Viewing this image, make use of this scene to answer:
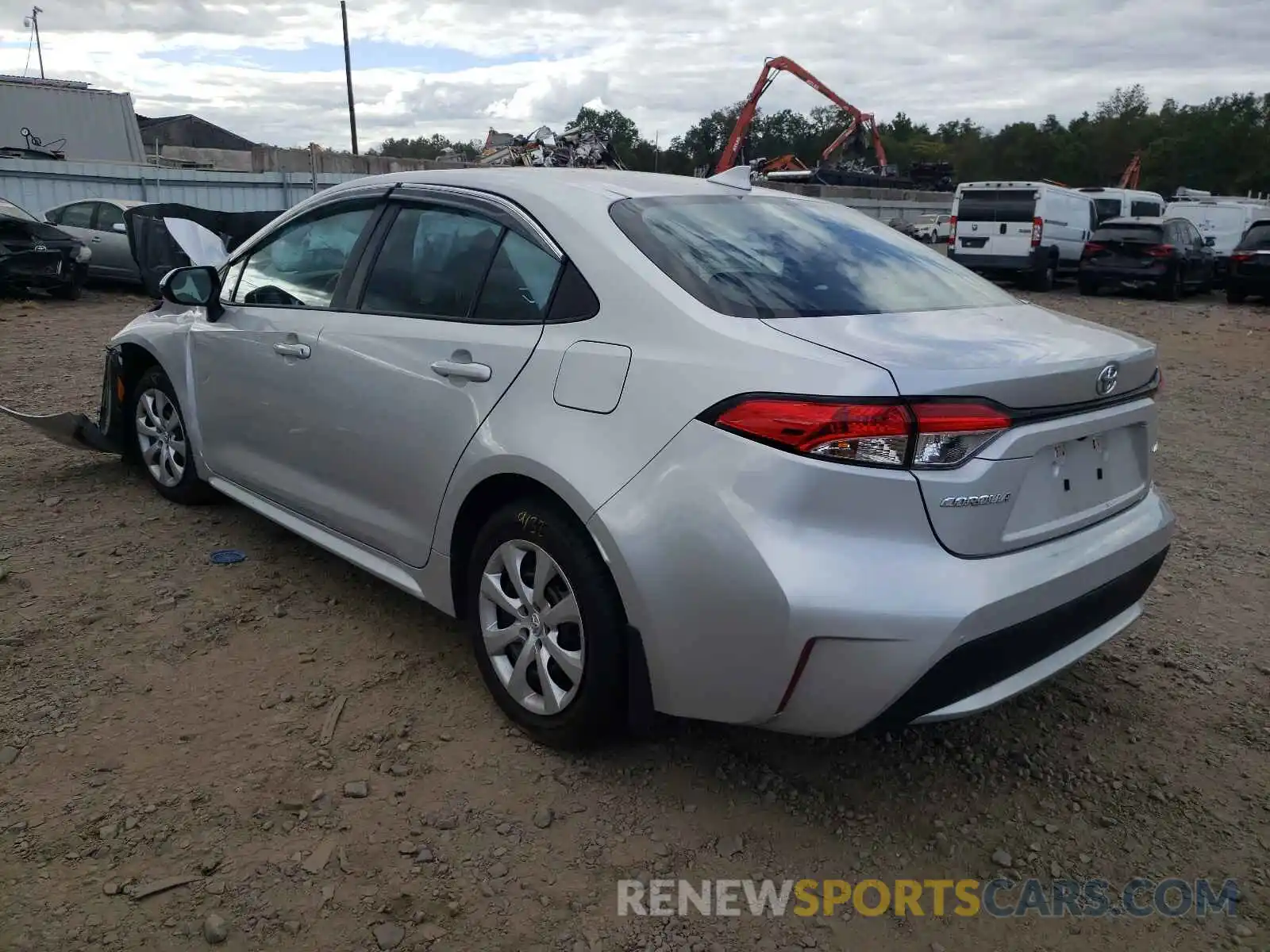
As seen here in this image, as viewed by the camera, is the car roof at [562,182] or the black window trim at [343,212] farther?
the black window trim at [343,212]

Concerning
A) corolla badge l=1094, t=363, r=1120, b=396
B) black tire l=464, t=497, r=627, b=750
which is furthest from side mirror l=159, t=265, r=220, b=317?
corolla badge l=1094, t=363, r=1120, b=396

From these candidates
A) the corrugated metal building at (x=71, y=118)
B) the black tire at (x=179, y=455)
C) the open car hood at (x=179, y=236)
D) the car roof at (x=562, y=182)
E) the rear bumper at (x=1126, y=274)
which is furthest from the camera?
the corrugated metal building at (x=71, y=118)

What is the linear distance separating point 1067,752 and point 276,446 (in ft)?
9.67

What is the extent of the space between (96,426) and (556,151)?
57.5 feet

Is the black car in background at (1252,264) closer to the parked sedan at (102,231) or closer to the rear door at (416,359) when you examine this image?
the rear door at (416,359)

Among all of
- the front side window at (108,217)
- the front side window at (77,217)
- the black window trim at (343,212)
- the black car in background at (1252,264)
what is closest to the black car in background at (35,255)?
the front side window at (108,217)

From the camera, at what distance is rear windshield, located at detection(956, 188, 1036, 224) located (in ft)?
58.5

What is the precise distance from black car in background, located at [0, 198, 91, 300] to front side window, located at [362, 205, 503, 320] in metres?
11.7

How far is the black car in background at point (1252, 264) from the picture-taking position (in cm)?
1661

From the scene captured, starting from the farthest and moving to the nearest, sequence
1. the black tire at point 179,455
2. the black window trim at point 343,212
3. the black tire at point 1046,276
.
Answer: the black tire at point 1046,276
the black tire at point 179,455
the black window trim at point 343,212

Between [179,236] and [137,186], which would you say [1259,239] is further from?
[137,186]

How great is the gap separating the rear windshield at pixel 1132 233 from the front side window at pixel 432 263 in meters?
17.0

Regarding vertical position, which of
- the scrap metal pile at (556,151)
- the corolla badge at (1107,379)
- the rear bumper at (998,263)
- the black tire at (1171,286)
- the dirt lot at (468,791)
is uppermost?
the scrap metal pile at (556,151)

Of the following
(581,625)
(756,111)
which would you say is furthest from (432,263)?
(756,111)
